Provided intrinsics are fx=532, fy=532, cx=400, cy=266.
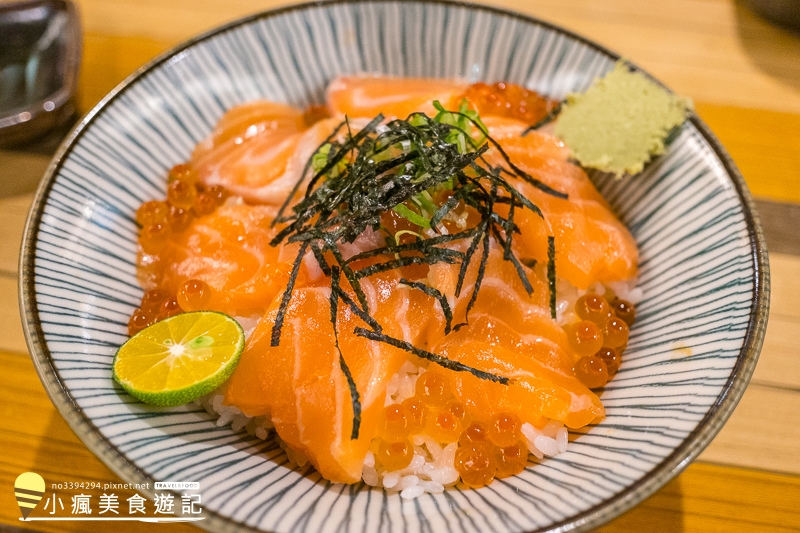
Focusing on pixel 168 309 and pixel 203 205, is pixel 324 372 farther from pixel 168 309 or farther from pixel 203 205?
pixel 203 205

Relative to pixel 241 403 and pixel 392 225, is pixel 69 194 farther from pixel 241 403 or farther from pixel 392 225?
pixel 392 225

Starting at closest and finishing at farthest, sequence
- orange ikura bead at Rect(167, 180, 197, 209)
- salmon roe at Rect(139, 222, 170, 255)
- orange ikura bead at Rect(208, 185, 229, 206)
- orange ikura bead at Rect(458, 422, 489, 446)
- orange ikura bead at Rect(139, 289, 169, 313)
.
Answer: orange ikura bead at Rect(458, 422, 489, 446) < orange ikura bead at Rect(139, 289, 169, 313) < salmon roe at Rect(139, 222, 170, 255) < orange ikura bead at Rect(167, 180, 197, 209) < orange ikura bead at Rect(208, 185, 229, 206)

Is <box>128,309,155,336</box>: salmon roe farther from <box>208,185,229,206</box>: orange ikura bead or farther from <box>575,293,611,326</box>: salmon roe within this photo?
<box>575,293,611,326</box>: salmon roe

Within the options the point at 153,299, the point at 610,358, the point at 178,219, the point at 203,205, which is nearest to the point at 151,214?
the point at 178,219

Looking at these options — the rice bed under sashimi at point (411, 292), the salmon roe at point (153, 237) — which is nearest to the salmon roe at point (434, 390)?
the rice bed under sashimi at point (411, 292)

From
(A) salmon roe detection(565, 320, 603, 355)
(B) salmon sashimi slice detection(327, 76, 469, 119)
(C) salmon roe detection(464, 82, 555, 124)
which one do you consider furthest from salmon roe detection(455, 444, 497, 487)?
(C) salmon roe detection(464, 82, 555, 124)

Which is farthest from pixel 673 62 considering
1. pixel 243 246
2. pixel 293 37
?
pixel 243 246
